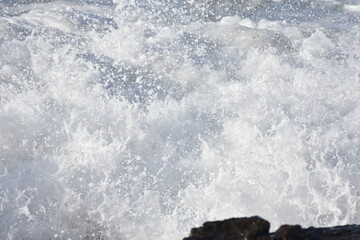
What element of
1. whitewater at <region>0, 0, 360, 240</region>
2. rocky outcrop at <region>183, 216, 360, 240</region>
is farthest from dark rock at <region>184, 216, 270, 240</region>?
whitewater at <region>0, 0, 360, 240</region>

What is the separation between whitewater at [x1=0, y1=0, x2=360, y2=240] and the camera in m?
4.51

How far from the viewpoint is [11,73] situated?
269 inches

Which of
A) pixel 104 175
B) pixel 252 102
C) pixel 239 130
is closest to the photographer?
pixel 104 175

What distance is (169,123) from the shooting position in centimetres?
604

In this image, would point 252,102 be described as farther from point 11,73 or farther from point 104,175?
point 11,73

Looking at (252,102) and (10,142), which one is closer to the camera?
(10,142)

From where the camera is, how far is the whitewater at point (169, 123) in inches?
178

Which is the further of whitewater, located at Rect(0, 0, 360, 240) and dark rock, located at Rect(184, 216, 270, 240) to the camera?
whitewater, located at Rect(0, 0, 360, 240)

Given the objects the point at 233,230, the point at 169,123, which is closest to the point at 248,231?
the point at 233,230

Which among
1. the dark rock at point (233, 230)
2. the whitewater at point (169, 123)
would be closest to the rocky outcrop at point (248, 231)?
the dark rock at point (233, 230)

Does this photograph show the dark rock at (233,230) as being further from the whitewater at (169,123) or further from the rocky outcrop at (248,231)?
the whitewater at (169,123)

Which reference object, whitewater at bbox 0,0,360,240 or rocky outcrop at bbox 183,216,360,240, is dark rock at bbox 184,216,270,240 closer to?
rocky outcrop at bbox 183,216,360,240

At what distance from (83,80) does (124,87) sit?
0.58 m

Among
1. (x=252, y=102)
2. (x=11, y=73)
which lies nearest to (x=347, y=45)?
(x=252, y=102)
